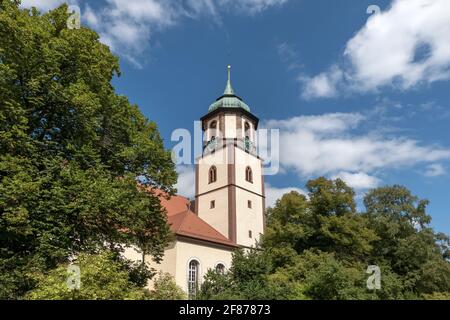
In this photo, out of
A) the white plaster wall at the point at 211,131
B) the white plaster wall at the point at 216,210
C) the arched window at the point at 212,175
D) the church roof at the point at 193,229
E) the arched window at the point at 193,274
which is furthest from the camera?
the white plaster wall at the point at 211,131

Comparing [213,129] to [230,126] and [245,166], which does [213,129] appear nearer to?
[230,126]

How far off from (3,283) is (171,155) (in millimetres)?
7708

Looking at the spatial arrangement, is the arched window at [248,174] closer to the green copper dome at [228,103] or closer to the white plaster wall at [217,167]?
the white plaster wall at [217,167]

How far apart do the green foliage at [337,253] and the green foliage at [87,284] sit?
4.50 metres

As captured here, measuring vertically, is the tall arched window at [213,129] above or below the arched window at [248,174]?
above

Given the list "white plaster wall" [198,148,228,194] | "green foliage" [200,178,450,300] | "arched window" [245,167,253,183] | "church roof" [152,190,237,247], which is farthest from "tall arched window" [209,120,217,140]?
"green foliage" [200,178,450,300]

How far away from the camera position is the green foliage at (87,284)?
9984 mm

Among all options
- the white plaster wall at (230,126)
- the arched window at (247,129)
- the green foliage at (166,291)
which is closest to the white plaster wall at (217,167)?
the white plaster wall at (230,126)

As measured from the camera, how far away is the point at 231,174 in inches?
1227

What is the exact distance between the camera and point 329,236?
2280 cm

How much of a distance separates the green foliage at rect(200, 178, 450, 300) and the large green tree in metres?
4.04

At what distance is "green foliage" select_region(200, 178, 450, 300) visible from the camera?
16484 millimetres
